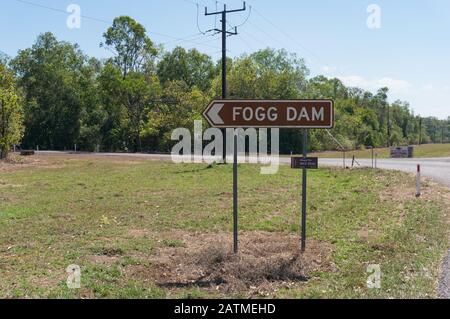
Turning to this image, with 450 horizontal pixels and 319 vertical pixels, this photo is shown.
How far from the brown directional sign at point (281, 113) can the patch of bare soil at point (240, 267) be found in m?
2.03

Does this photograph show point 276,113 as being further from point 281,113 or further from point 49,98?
point 49,98

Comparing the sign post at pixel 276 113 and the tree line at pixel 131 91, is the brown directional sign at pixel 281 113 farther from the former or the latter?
the tree line at pixel 131 91

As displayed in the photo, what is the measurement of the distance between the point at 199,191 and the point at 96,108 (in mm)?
53969

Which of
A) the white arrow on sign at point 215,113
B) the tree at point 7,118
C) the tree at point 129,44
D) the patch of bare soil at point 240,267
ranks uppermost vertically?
the tree at point 129,44

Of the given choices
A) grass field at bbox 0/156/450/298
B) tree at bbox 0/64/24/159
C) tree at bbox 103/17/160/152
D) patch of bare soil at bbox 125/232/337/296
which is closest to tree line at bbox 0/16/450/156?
tree at bbox 103/17/160/152

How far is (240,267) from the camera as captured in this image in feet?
22.4

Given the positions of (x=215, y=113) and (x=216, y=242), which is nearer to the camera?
(x=215, y=113)

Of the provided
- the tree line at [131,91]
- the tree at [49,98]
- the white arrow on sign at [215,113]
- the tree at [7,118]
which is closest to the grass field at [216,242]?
the white arrow on sign at [215,113]

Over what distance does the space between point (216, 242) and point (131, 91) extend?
54987 mm

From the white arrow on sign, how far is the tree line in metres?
42.5

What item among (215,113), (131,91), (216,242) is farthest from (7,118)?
(215,113)

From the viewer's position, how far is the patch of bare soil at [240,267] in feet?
20.9

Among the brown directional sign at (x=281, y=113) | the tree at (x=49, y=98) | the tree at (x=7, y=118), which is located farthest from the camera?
the tree at (x=49, y=98)

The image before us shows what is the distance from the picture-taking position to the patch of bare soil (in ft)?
20.9
